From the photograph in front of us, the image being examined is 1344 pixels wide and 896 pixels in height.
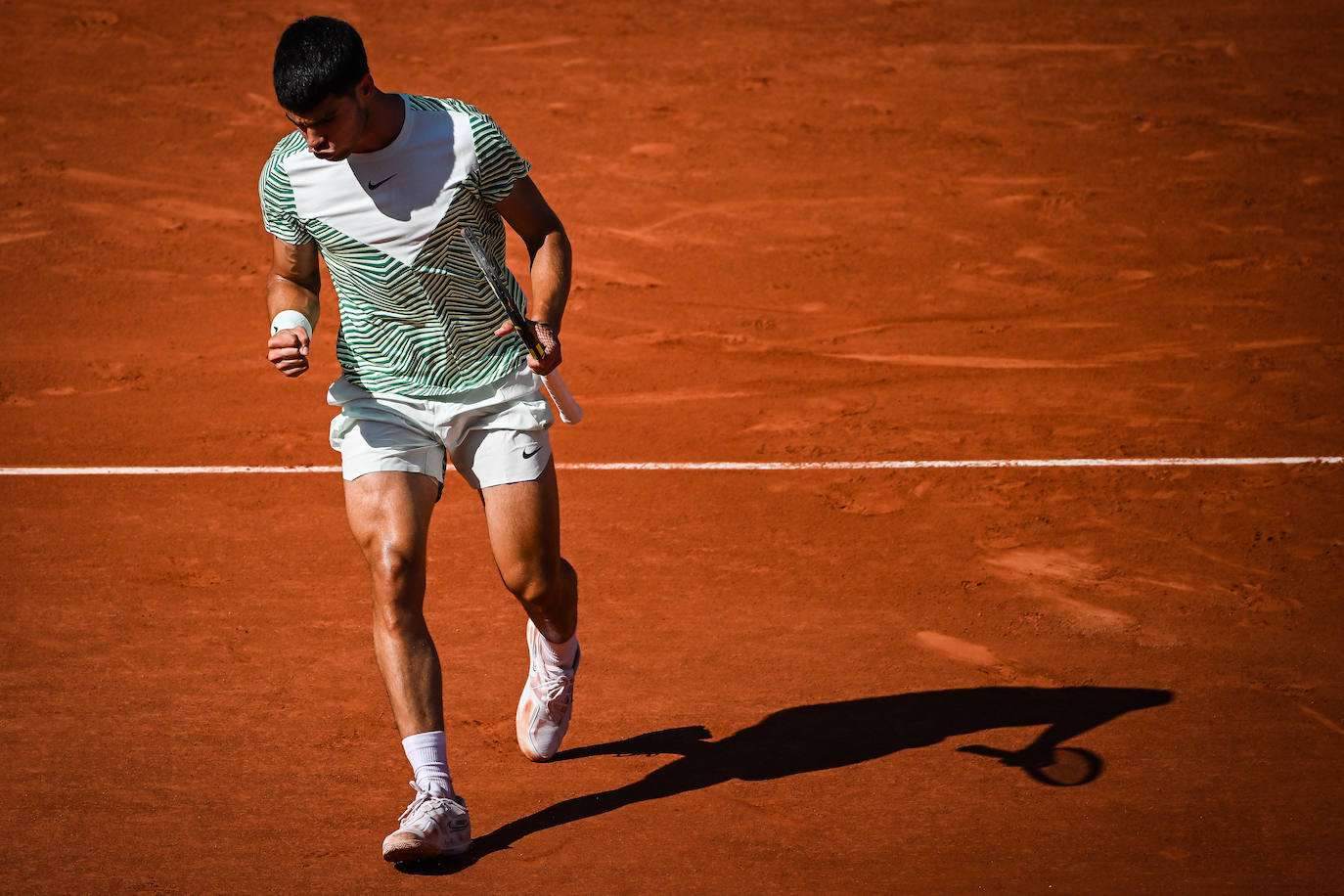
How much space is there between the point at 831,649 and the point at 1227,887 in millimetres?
1968

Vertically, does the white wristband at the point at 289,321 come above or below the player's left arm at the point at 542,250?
below

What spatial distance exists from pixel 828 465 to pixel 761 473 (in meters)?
0.40

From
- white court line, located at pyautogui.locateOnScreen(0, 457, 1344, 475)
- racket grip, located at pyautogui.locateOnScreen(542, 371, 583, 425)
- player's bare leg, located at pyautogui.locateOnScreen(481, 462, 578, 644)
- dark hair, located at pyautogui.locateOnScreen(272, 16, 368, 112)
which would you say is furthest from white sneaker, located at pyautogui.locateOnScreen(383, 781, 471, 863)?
white court line, located at pyautogui.locateOnScreen(0, 457, 1344, 475)

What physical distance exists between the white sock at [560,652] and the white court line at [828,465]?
302 cm

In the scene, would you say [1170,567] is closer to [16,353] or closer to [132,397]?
[132,397]

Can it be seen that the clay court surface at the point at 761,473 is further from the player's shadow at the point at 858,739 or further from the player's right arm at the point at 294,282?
the player's right arm at the point at 294,282

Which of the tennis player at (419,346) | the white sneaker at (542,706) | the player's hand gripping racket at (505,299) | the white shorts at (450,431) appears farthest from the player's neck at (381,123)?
the white sneaker at (542,706)

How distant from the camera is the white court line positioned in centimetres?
766

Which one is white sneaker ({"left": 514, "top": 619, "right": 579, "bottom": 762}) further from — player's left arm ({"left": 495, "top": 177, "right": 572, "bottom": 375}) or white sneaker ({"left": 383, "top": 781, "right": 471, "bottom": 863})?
player's left arm ({"left": 495, "top": 177, "right": 572, "bottom": 375})

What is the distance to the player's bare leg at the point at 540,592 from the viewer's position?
4324 millimetres

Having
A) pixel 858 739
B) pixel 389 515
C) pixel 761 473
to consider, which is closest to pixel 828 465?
pixel 761 473

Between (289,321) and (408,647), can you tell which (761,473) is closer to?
(408,647)

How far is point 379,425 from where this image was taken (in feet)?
14.1

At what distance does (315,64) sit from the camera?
379 cm
